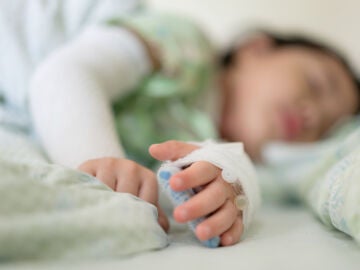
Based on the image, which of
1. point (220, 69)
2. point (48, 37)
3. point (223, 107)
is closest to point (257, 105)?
point (223, 107)

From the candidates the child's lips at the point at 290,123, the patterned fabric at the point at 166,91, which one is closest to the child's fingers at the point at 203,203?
the patterned fabric at the point at 166,91

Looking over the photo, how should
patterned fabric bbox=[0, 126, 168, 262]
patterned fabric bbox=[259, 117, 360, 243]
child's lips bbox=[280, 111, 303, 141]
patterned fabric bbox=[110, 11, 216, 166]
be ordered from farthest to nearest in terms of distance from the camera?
child's lips bbox=[280, 111, 303, 141], patterned fabric bbox=[110, 11, 216, 166], patterned fabric bbox=[259, 117, 360, 243], patterned fabric bbox=[0, 126, 168, 262]

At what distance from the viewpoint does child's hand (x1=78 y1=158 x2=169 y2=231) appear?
492 millimetres

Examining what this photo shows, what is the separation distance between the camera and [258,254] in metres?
0.43

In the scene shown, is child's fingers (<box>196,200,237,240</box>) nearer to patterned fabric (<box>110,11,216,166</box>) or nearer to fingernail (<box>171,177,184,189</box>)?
fingernail (<box>171,177,184,189</box>)

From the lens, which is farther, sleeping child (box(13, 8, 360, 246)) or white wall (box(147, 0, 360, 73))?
white wall (box(147, 0, 360, 73))

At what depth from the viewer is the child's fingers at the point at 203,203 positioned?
1.41ft

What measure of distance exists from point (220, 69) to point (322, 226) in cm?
70

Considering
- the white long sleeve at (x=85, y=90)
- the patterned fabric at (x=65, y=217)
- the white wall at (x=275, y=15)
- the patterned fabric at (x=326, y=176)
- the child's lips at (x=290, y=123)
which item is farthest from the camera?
the white wall at (x=275, y=15)

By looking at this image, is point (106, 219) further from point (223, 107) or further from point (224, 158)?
point (223, 107)

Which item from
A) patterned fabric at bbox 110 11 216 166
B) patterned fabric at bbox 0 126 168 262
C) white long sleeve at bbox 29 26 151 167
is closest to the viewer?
patterned fabric at bbox 0 126 168 262

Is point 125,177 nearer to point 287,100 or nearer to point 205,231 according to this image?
point 205,231

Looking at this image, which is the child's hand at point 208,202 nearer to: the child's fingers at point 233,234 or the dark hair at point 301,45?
the child's fingers at point 233,234

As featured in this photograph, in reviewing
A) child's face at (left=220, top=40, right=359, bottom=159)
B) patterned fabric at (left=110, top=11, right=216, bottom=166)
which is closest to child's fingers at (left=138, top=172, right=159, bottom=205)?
patterned fabric at (left=110, top=11, right=216, bottom=166)
